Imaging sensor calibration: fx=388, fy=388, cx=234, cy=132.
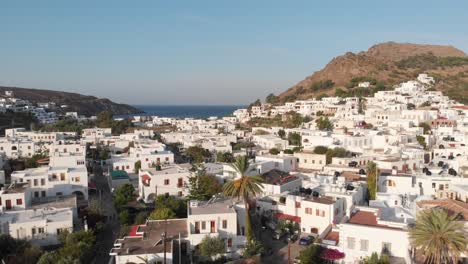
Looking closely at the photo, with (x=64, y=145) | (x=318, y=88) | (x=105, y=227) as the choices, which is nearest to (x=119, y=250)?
(x=105, y=227)

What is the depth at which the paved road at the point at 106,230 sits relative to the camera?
28.3 meters

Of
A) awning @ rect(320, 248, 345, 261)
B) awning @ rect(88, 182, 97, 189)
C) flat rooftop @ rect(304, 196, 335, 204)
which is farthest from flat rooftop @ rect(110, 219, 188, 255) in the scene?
awning @ rect(88, 182, 97, 189)

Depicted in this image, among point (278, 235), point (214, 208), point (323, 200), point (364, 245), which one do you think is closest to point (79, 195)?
point (214, 208)

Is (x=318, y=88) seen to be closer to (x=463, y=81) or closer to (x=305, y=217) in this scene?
(x=463, y=81)

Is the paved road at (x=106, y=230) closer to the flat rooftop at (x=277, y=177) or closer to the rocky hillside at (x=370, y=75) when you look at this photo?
the flat rooftop at (x=277, y=177)

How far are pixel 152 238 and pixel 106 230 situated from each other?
28.3ft

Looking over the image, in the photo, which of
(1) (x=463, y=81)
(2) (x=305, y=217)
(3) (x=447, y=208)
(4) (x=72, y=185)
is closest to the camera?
(3) (x=447, y=208)

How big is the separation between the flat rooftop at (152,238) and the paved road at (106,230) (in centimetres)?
267

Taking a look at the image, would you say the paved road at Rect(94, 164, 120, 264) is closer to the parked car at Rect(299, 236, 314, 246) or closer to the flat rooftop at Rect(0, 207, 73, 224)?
the flat rooftop at Rect(0, 207, 73, 224)

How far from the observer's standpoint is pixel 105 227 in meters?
33.8

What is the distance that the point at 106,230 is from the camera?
33344 mm

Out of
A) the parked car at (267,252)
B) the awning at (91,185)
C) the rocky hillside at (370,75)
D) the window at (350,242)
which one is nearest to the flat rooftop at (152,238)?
the parked car at (267,252)

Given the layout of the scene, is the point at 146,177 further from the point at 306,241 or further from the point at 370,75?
the point at 370,75

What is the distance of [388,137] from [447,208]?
30.7m
